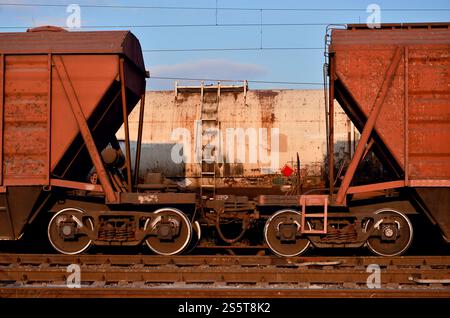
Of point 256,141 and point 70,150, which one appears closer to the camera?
point 70,150

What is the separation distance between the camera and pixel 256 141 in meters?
16.7

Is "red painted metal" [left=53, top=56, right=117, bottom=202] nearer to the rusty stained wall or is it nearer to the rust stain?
the rusty stained wall

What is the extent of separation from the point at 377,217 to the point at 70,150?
6507mm

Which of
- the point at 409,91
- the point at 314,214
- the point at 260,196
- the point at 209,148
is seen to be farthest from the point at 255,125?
the point at 409,91

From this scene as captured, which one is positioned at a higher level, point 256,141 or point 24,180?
point 256,141

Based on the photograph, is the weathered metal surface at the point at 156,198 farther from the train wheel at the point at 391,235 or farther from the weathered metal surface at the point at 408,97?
the train wheel at the point at 391,235

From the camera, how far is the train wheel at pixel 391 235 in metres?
11.4

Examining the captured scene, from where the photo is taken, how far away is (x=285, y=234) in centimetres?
1148

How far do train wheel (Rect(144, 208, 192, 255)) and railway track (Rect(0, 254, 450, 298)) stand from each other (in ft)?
2.43

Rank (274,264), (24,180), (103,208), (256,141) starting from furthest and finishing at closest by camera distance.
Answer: (256,141), (103,208), (24,180), (274,264)

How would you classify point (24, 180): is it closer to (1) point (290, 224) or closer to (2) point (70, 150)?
(2) point (70, 150)

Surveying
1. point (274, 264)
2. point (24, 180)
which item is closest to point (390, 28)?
point (274, 264)
